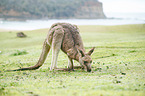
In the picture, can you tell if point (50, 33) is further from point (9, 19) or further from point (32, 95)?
point (9, 19)

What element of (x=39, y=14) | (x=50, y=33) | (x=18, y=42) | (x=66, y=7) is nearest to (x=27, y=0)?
(x=39, y=14)

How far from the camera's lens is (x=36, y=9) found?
97.5 metres

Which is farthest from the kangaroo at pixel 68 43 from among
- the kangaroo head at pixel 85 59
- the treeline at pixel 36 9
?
the treeline at pixel 36 9

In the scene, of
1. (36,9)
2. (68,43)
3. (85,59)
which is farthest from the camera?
(36,9)

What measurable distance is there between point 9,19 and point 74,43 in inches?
3444

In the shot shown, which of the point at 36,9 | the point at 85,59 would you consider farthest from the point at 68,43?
the point at 36,9

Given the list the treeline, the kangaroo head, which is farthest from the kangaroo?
the treeline

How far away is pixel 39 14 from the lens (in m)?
97.1

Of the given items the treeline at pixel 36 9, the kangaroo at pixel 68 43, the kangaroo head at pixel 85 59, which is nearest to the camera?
the kangaroo head at pixel 85 59

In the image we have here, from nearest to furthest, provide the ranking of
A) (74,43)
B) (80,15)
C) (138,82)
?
(138,82), (74,43), (80,15)

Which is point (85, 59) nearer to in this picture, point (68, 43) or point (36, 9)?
point (68, 43)

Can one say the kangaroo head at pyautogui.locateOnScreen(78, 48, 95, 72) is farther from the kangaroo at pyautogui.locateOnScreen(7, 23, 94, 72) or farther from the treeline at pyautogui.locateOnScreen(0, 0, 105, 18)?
the treeline at pyautogui.locateOnScreen(0, 0, 105, 18)

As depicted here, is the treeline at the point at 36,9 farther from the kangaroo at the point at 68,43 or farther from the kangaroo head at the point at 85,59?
the kangaroo head at the point at 85,59

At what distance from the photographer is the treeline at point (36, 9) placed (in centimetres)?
8750
